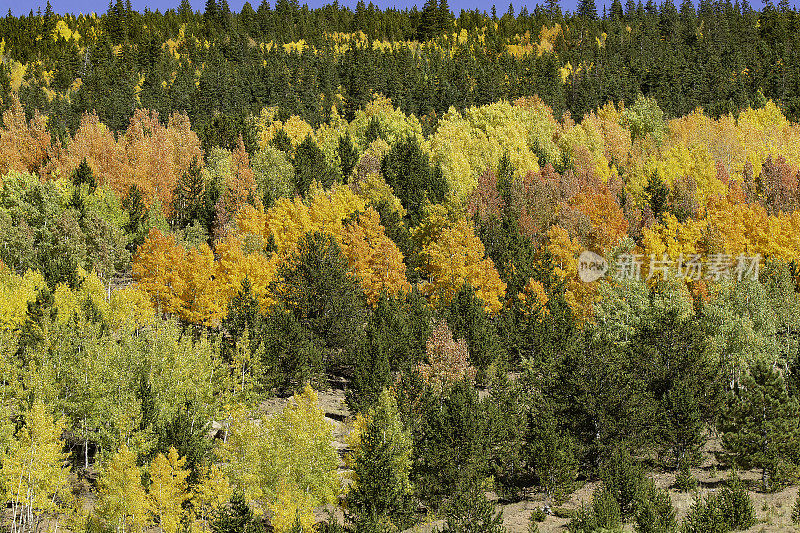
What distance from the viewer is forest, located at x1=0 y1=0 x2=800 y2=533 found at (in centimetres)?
4822

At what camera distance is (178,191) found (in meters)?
104

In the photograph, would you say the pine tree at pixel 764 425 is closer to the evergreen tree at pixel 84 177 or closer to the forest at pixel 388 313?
the forest at pixel 388 313

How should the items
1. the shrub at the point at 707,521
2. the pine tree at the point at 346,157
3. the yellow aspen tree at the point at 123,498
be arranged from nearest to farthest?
the shrub at the point at 707,521
the yellow aspen tree at the point at 123,498
the pine tree at the point at 346,157

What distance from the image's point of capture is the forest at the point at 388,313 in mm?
48219

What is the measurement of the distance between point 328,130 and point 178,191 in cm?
3696

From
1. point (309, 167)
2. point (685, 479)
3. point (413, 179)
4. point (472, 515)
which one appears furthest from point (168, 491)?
point (309, 167)

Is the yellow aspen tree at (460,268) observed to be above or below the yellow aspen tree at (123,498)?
above

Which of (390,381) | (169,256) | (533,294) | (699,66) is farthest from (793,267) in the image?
(699,66)

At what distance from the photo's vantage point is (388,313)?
234ft

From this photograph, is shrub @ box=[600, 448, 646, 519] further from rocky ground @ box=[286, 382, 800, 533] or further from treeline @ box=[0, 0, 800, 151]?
treeline @ box=[0, 0, 800, 151]

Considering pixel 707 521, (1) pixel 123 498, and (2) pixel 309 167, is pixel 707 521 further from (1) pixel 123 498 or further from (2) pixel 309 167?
(2) pixel 309 167

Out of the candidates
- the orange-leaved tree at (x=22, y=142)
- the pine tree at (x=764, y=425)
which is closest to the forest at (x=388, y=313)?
the pine tree at (x=764, y=425)

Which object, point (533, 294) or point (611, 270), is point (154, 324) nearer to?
point (533, 294)

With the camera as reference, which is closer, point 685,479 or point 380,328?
point 685,479
